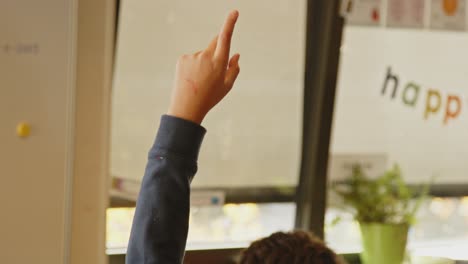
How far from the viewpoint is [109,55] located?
262 centimetres

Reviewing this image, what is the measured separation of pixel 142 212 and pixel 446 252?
3.36 m

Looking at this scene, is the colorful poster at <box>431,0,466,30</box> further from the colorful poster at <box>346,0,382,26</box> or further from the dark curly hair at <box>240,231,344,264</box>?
the dark curly hair at <box>240,231,344,264</box>

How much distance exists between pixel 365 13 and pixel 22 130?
2047 mm

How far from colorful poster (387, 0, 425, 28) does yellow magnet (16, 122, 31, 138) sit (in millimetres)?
2173

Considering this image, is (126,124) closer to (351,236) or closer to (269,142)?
(269,142)

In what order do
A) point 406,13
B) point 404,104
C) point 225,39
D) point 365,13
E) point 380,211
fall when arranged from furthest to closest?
1. point 404,104
2. point 406,13
3. point 365,13
4. point 380,211
5. point 225,39

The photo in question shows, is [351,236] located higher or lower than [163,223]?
lower

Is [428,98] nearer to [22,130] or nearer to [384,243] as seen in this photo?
[384,243]

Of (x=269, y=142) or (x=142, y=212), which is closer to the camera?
(x=142, y=212)

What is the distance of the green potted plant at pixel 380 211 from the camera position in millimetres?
3531

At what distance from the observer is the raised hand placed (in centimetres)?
93

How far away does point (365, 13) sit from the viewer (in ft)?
12.1

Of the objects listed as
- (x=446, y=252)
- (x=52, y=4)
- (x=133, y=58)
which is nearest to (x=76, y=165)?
(x=52, y=4)

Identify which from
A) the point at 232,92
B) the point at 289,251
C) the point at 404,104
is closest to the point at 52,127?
the point at 232,92
